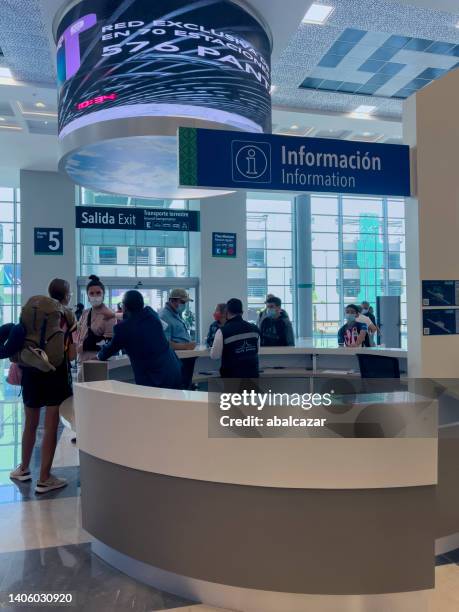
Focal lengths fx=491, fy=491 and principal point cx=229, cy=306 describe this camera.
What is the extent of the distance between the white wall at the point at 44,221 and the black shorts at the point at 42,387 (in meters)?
9.00

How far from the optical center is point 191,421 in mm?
2154

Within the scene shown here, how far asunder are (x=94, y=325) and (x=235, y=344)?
1188mm

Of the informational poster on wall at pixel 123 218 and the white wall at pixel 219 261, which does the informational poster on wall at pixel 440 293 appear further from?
the white wall at pixel 219 261

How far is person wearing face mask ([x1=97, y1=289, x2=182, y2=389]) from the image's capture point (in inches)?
118

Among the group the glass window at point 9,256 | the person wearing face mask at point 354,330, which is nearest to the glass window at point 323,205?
the glass window at point 9,256

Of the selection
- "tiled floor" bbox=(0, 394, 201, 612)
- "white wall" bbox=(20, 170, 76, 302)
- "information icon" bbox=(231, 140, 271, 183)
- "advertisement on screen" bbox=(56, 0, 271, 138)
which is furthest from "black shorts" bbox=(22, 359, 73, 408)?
"white wall" bbox=(20, 170, 76, 302)

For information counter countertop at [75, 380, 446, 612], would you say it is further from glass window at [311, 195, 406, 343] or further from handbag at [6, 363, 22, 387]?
glass window at [311, 195, 406, 343]

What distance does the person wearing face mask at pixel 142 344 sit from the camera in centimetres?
299

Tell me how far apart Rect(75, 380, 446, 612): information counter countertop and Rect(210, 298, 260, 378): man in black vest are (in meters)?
1.75

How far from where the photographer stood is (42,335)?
3.50 metres

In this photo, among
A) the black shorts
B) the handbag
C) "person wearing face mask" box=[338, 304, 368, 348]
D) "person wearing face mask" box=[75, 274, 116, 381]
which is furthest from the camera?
"person wearing face mask" box=[338, 304, 368, 348]

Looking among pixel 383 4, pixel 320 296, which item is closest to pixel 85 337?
pixel 383 4

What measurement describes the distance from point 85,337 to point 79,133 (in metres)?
1.97

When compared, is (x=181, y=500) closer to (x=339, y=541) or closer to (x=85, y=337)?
(x=339, y=541)
